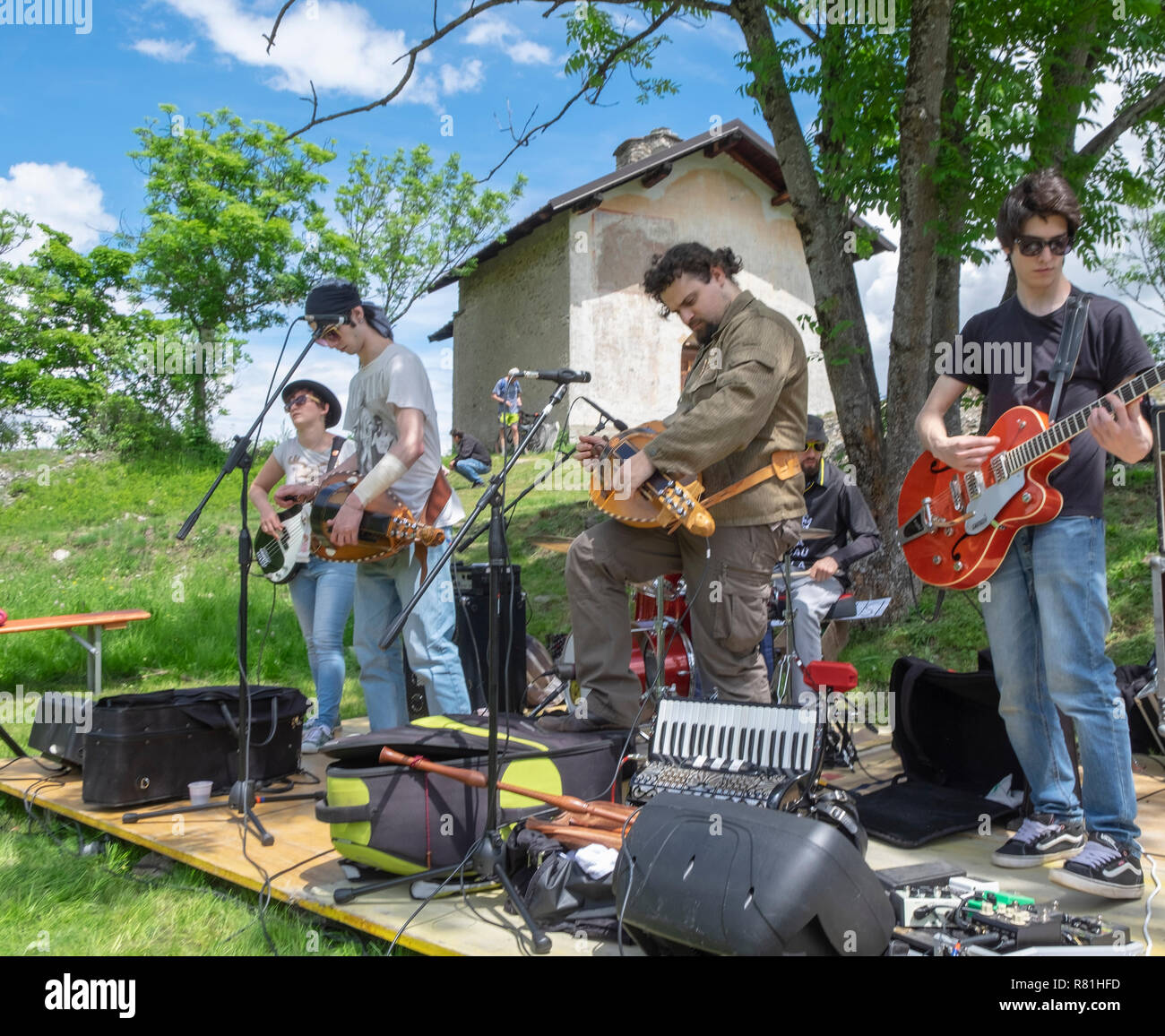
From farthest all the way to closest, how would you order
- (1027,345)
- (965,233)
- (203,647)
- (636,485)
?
(203,647) → (965,233) → (636,485) → (1027,345)

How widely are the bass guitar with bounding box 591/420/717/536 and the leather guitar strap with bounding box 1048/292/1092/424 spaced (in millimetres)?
1179

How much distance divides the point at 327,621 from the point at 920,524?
10.2 feet

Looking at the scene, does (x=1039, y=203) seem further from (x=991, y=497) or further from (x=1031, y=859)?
(x=1031, y=859)

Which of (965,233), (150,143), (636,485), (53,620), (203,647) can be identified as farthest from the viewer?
(150,143)

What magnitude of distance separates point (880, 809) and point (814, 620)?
62.0 inches

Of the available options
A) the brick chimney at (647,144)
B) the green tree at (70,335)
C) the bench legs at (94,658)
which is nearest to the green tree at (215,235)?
the green tree at (70,335)

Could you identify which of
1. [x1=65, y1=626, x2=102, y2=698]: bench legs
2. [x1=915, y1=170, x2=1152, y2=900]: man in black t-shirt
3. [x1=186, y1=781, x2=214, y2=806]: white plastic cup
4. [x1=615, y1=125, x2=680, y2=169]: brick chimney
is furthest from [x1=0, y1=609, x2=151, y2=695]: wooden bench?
[x1=615, y1=125, x2=680, y2=169]: brick chimney

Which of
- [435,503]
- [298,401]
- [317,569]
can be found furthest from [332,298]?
[317,569]

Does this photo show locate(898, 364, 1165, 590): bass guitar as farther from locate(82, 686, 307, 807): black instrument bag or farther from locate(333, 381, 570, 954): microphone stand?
locate(82, 686, 307, 807): black instrument bag

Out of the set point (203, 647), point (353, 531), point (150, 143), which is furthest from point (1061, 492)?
point (150, 143)

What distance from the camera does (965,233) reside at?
6465mm

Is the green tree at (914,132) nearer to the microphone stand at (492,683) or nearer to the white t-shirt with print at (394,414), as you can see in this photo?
the white t-shirt with print at (394,414)

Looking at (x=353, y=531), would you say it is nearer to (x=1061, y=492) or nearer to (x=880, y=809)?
(x=880, y=809)

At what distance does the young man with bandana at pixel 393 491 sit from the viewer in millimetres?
4031
